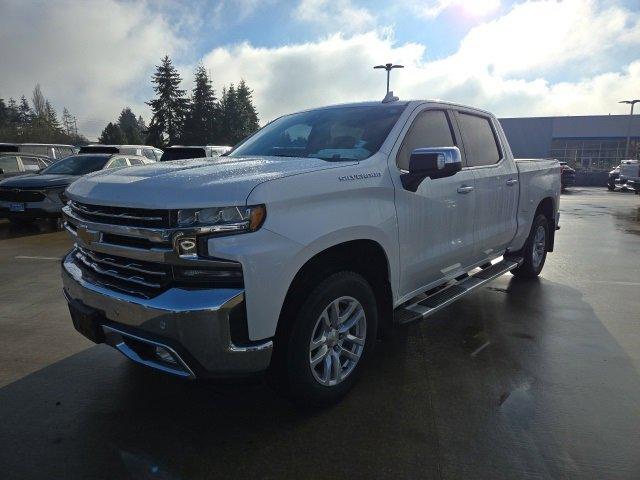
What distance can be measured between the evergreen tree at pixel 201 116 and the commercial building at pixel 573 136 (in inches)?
1398

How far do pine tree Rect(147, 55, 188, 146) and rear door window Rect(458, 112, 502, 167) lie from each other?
196 ft

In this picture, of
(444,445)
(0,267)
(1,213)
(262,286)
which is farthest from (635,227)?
(1,213)

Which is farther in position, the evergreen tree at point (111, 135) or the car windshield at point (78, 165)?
the evergreen tree at point (111, 135)

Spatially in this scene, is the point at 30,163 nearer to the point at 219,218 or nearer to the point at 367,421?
the point at 219,218

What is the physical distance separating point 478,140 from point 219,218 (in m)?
3.17

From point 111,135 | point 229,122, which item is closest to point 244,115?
point 229,122

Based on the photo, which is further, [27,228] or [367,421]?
[27,228]

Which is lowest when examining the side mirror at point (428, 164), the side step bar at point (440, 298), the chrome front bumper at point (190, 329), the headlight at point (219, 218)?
the side step bar at point (440, 298)

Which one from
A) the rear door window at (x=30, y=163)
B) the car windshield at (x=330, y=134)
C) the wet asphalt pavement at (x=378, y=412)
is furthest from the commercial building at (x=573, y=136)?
the car windshield at (x=330, y=134)

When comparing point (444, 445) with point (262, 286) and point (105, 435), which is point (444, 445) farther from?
point (105, 435)

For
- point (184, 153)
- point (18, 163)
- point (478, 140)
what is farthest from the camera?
point (18, 163)

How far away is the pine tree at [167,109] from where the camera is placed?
6016 centimetres

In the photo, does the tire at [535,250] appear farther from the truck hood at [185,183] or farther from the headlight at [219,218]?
the headlight at [219,218]

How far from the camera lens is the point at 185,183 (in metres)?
2.41
